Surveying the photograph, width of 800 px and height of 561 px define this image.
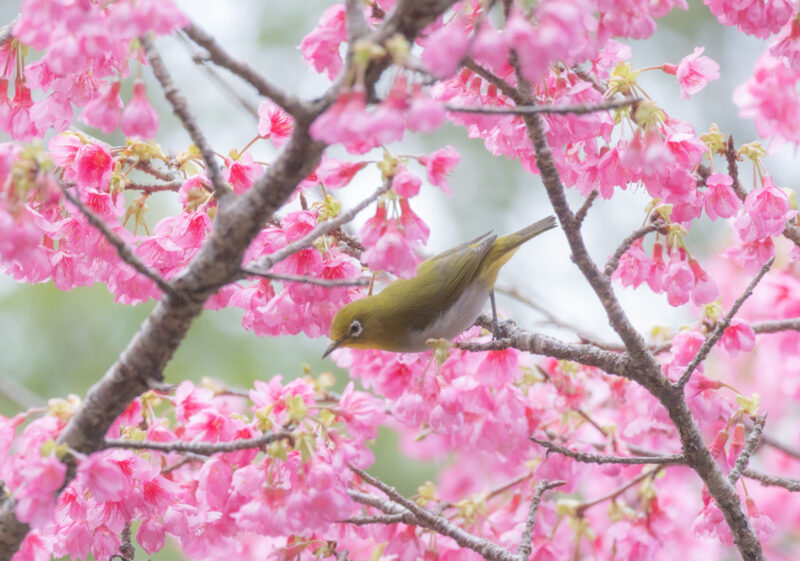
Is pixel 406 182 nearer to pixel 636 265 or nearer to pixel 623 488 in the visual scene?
pixel 636 265

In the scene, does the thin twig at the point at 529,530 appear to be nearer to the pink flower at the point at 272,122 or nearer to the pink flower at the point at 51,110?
the pink flower at the point at 272,122

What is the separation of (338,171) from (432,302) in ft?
4.02

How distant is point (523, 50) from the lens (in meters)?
1.44

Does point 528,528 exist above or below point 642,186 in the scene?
below

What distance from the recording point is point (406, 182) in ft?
6.06

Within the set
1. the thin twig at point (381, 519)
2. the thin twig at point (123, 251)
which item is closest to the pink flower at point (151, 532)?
the thin twig at point (381, 519)

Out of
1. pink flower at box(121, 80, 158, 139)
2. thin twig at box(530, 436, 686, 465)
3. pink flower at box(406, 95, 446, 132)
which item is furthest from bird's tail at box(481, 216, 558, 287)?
pink flower at box(406, 95, 446, 132)

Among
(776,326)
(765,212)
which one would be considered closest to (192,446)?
(765,212)

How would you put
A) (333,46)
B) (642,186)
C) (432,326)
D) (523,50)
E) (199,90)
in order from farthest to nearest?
(199,90) < (432,326) < (642,186) < (333,46) < (523,50)

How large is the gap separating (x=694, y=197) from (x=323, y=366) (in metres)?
6.12

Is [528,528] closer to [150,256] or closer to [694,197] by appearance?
[694,197]

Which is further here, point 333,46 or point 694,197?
point 694,197

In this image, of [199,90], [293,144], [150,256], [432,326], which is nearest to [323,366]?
[199,90]

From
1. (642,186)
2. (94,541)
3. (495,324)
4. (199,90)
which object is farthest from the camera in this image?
(199,90)
